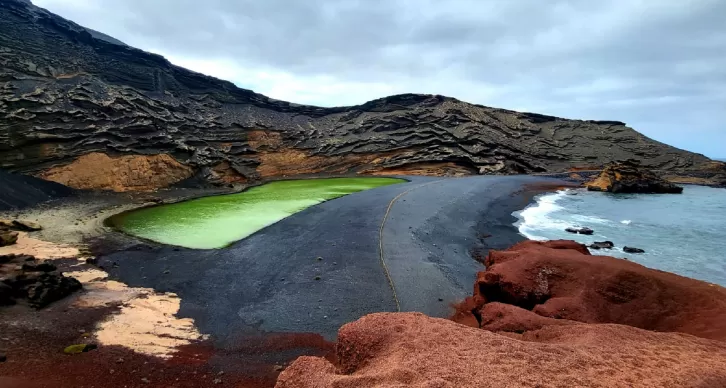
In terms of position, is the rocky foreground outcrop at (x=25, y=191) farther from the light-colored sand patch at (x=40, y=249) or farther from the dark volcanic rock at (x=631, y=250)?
the dark volcanic rock at (x=631, y=250)

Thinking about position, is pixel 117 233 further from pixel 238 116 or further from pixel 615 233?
pixel 238 116

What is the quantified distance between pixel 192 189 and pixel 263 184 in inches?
280

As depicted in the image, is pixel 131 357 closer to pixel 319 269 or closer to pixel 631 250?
pixel 319 269

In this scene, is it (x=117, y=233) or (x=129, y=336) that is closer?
(x=129, y=336)

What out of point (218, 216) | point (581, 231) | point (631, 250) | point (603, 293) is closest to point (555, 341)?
point (603, 293)

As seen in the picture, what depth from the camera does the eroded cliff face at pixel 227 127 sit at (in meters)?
29.4

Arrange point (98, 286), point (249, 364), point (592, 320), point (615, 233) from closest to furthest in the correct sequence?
point (592, 320)
point (249, 364)
point (98, 286)
point (615, 233)

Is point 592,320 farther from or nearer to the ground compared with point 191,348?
farther from the ground

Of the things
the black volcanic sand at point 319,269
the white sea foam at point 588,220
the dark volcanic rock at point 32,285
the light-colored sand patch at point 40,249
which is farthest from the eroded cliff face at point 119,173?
the white sea foam at point 588,220

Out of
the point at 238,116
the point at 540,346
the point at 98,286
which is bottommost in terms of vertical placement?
the point at 98,286

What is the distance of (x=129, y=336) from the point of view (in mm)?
8508

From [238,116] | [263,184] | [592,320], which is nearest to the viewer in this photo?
[592,320]

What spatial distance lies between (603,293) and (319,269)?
25.1ft

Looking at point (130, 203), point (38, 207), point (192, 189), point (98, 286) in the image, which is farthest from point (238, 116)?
point (98, 286)
